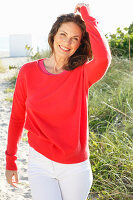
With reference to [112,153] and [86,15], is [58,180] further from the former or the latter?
[112,153]

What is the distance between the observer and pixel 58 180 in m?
1.82

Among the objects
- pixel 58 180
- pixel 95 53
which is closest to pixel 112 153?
pixel 58 180

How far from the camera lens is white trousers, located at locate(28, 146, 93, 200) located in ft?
5.75

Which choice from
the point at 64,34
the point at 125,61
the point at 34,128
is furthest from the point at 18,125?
the point at 125,61

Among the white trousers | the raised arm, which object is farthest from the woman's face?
the white trousers

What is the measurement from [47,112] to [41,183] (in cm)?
44

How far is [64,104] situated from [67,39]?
452mm

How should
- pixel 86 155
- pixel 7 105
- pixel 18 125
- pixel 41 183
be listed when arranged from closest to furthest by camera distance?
pixel 41 183 < pixel 86 155 < pixel 18 125 < pixel 7 105

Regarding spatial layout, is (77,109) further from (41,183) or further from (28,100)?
(41,183)

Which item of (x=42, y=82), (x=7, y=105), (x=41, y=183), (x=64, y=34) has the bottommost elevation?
(x=7, y=105)

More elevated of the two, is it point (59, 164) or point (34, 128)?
point (34, 128)

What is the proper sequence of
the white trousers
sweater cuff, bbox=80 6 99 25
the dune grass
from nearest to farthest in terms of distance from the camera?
1. the white trousers
2. sweater cuff, bbox=80 6 99 25
3. the dune grass

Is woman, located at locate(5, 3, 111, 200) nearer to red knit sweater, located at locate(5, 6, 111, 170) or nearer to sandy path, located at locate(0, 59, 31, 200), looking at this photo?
red knit sweater, located at locate(5, 6, 111, 170)

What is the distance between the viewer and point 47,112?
72.9 inches
